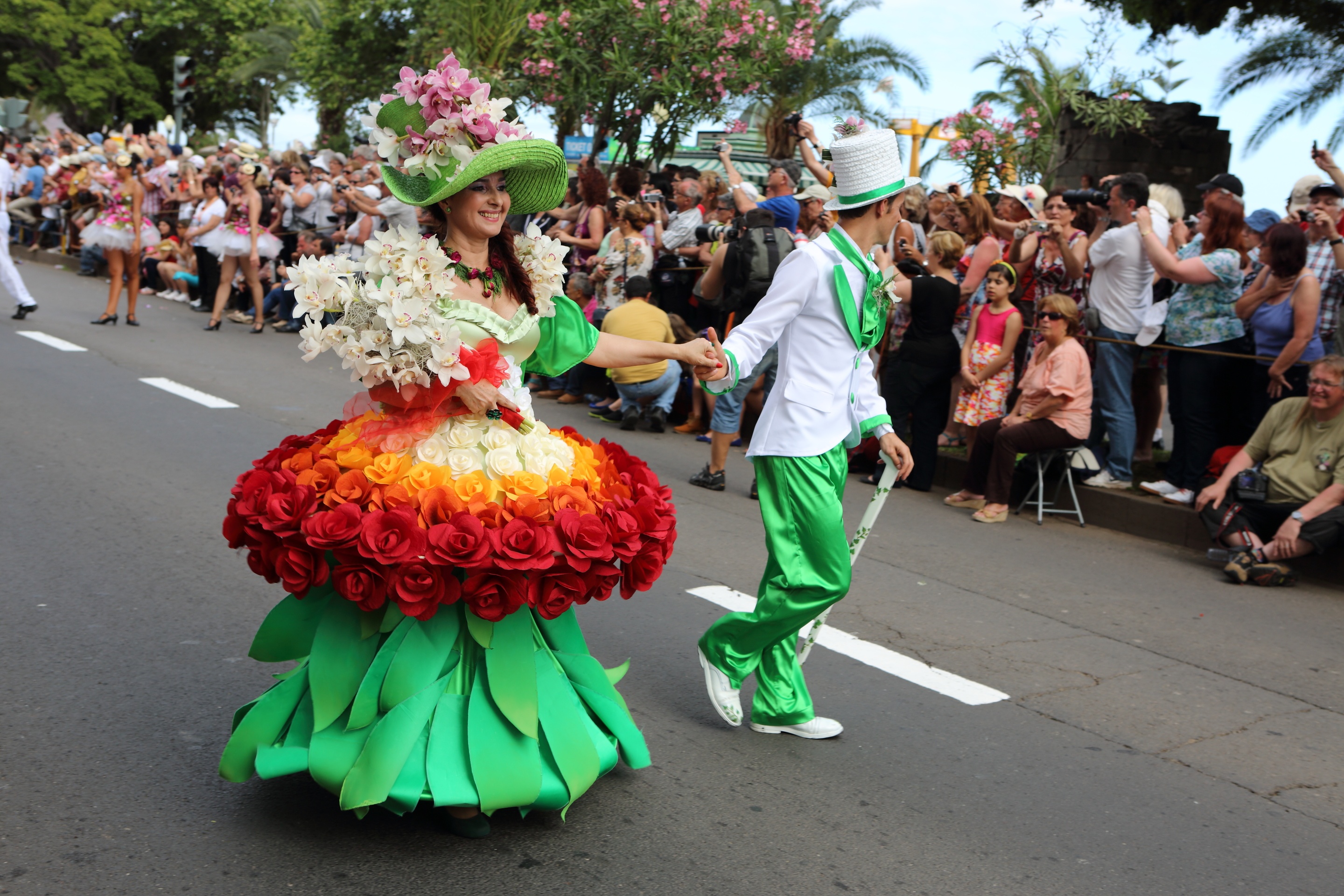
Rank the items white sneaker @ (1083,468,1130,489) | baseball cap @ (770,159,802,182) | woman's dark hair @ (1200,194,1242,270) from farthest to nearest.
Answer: baseball cap @ (770,159,802,182)
white sneaker @ (1083,468,1130,489)
woman's dark hair @ (1200,194,1242,270)

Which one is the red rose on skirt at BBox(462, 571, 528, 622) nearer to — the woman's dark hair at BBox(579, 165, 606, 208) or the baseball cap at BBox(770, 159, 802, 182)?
the baseball cap at BBox(770, 159, 802, 182)

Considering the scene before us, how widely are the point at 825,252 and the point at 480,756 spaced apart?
2.14 metres

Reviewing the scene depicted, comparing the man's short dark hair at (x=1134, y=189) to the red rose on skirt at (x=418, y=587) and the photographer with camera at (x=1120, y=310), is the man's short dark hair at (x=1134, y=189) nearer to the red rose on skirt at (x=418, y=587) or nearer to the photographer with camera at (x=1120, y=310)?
the photographer with camera at (x=1120, y=310)

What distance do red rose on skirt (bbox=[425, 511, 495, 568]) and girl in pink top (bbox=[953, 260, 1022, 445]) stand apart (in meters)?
6.36

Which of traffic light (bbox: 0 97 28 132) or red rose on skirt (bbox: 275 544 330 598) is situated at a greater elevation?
traffic light (bbox: 0 97 28 132)

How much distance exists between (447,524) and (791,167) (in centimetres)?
838

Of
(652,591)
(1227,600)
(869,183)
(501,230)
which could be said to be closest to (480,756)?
(501,230)

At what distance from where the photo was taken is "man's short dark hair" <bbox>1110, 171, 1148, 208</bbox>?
29.3 feet

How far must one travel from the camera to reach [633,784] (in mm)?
3908

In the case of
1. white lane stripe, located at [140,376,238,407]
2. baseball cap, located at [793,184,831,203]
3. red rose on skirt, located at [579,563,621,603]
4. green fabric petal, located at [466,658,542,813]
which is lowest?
white lane stripe, located at [140,376,238,407]

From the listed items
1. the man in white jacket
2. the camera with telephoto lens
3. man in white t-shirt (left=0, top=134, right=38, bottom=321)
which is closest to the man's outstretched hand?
the man in white jacket

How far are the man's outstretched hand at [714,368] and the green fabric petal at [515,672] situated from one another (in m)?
1.07

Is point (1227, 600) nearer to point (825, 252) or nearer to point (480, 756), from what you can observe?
point (825, 252)

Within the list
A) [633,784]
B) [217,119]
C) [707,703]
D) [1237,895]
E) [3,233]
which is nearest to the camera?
[1237,895]
